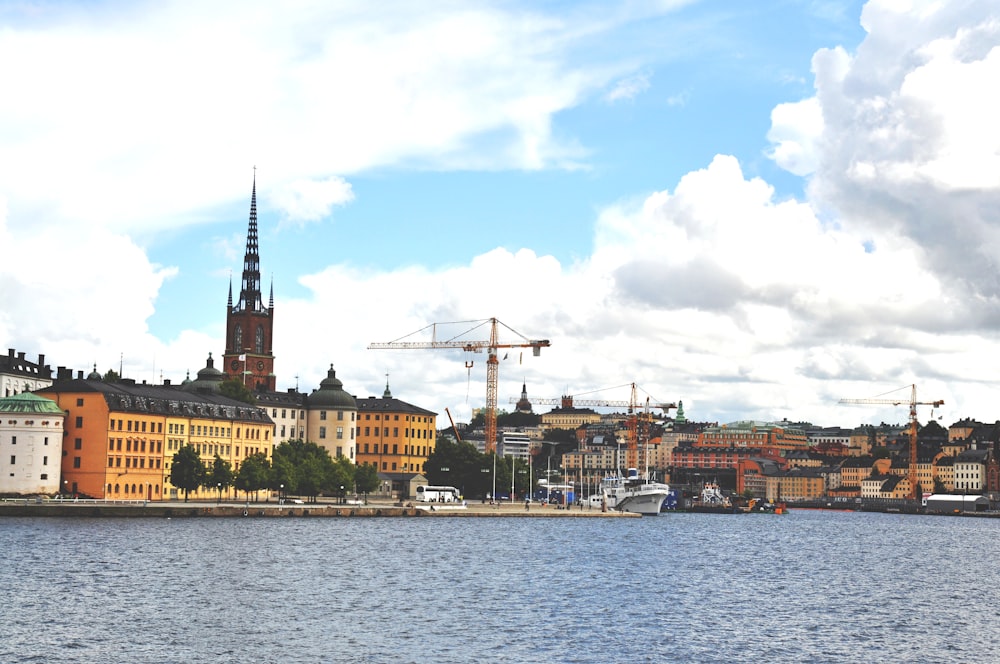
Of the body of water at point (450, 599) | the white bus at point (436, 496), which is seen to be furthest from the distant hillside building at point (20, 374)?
the body of water at point (450, 599)

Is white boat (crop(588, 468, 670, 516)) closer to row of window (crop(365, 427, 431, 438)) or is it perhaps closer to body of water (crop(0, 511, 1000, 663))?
row of window (crop(365, 427, 431, 438))

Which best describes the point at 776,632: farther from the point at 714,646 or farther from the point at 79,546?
the point at 79,546

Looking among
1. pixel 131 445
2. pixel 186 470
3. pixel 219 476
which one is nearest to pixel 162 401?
pixel 131 445

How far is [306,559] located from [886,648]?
3650cm

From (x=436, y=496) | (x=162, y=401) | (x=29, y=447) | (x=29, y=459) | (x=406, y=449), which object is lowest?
(x=436, y=496)

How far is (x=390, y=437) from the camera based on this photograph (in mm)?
184125

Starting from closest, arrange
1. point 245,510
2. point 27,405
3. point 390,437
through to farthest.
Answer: point 245,510
point 27,405
point 390,437

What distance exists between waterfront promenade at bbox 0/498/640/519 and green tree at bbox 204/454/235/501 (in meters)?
1.71

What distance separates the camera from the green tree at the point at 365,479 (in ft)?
494

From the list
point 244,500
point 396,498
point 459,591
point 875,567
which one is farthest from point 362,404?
point 459,591

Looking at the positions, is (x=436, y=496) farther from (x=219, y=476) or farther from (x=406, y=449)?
(x=406, y=449)

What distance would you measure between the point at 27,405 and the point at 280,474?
25.0 m

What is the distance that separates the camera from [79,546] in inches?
3125

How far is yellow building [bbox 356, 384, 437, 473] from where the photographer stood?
183 meters
